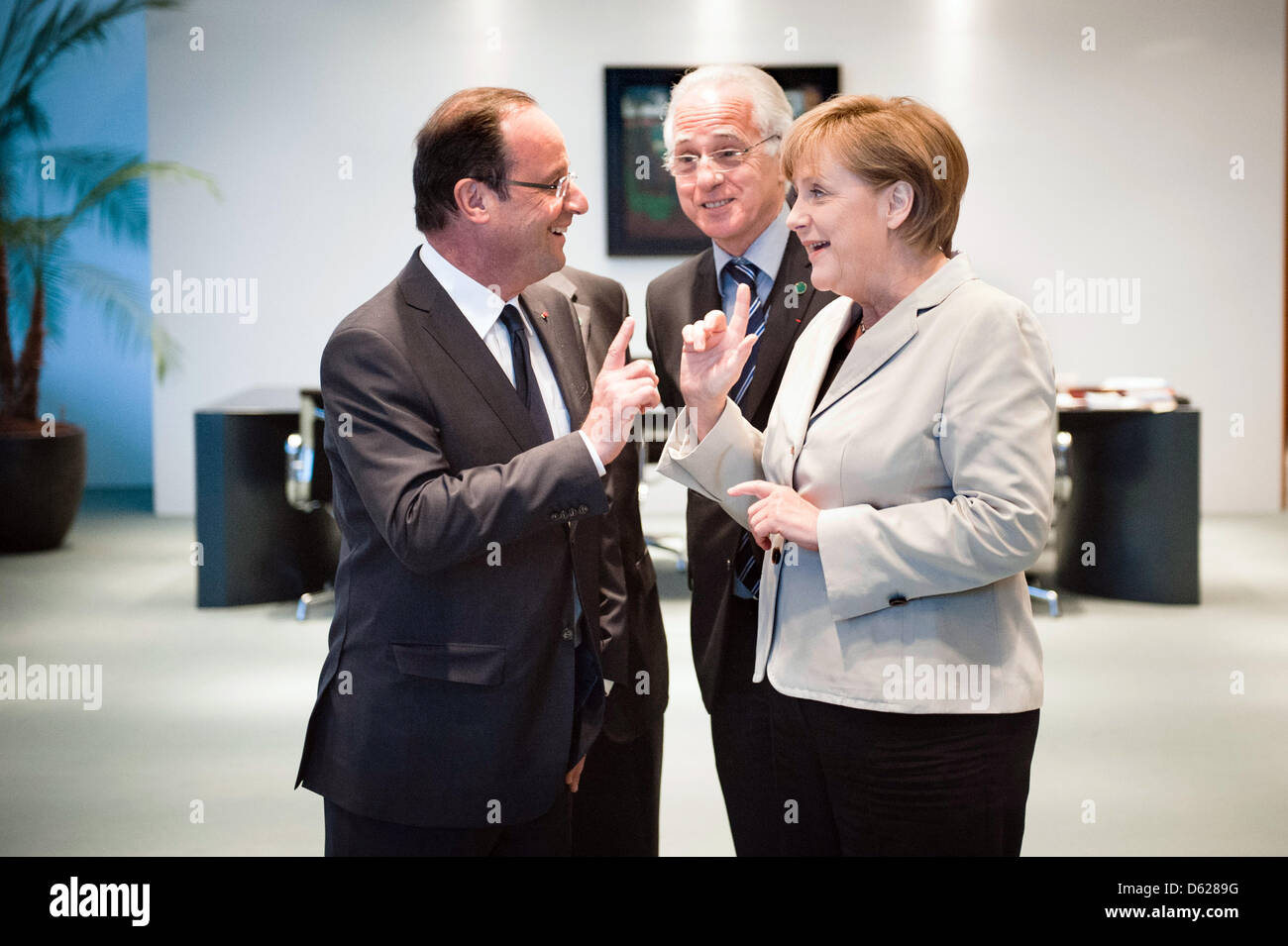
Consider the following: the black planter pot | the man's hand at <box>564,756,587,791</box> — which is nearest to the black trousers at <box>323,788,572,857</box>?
the man's hand at <box>564,756,587,791</box>

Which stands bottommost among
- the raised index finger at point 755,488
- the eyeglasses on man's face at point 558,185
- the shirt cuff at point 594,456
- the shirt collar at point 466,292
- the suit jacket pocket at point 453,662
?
the suit jacket pocket at point 453,662

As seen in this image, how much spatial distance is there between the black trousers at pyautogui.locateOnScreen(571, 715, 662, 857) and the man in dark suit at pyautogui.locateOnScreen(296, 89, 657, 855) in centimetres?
42

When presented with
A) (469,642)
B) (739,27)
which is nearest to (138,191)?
(739,27)

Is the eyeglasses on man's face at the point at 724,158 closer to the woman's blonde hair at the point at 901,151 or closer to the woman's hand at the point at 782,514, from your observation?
the woman's blonde hair at the point at 901,151

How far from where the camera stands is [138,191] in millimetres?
9203

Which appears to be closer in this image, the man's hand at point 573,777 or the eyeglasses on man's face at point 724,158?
the man's hand at point 573,777

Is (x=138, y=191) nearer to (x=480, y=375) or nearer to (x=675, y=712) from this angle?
(x=675, y=712)

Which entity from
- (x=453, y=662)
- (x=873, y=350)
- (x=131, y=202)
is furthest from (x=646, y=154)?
(x=453, y=662)

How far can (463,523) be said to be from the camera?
5.65 ft

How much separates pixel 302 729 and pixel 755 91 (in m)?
2.85

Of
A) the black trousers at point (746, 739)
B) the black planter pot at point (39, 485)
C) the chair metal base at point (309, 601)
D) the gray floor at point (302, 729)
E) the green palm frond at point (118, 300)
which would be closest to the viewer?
the black trousers at point (746, 739)

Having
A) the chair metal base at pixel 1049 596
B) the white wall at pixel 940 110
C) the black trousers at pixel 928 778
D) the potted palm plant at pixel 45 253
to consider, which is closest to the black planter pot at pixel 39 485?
the potted palm plant at pixel 45 253

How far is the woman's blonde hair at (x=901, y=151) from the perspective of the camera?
5.88ft

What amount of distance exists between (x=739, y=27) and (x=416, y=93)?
83.7 inches
